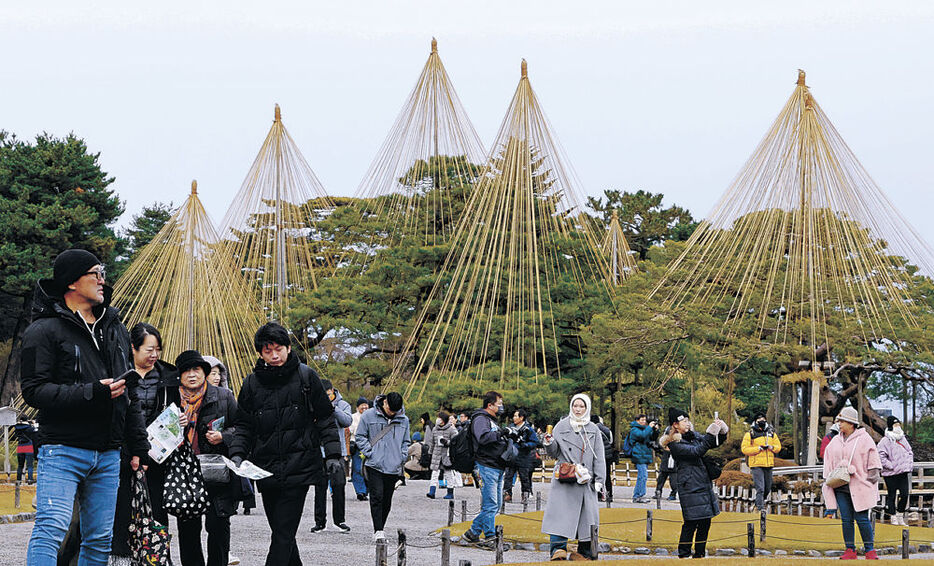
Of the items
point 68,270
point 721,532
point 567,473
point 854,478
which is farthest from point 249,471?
point 721,532

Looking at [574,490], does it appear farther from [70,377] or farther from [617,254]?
[617,254]

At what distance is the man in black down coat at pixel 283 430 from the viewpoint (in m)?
6.70

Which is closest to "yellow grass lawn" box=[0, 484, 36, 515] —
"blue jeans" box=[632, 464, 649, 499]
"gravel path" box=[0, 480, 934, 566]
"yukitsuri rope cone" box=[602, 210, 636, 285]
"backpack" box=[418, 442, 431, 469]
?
"gravel path" box=[0, 480, 934, 566]

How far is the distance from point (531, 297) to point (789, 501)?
983 cm

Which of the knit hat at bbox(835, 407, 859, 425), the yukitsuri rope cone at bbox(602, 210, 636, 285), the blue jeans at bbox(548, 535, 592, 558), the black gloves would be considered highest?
the yukitsuri rope cone at bbox(602, 210, 636, 285)

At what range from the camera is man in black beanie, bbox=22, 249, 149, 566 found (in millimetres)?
4859

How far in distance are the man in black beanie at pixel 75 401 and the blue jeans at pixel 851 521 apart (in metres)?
8.24

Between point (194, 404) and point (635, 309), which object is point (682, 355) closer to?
point (635, 309)

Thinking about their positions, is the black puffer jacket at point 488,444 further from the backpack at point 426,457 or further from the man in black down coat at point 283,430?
the backpack at point 426,457

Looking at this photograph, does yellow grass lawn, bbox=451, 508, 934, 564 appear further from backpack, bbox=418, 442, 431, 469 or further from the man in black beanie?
the man in black beanie

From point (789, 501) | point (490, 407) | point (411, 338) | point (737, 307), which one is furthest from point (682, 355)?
point (490, 407)

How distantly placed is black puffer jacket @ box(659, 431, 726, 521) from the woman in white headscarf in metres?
0.78

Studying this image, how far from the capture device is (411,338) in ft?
88.4

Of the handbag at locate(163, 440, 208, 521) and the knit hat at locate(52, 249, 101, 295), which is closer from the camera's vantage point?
the knit hat at locate(52, 249, 101, 295)
